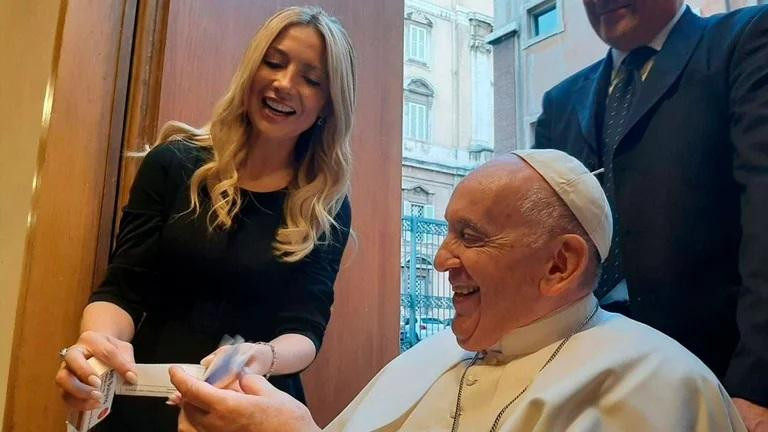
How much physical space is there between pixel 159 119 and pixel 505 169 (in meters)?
1.05

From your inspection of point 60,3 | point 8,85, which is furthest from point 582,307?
point 8,85

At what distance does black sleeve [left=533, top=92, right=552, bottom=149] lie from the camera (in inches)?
64.7

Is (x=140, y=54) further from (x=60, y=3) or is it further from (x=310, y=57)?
(x=310, y=57)

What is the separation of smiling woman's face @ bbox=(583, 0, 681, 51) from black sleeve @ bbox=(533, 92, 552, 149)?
0.26 meters

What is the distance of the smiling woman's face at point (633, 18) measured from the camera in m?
1.40

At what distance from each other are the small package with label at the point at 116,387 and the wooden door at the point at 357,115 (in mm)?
845

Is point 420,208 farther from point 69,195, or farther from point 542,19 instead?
point 69,195

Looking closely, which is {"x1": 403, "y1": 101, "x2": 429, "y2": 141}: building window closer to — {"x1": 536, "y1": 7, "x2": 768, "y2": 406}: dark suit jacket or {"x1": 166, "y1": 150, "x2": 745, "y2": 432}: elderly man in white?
{"x1": 536, "y1": 7, "x2": 768, "y2": 406}: dark suit jacket

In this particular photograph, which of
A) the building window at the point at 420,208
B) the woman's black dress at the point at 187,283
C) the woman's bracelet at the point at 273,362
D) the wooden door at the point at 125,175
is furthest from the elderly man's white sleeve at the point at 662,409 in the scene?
the building window at the point at 420,208

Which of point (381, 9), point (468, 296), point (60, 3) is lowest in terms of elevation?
point (468, 296)

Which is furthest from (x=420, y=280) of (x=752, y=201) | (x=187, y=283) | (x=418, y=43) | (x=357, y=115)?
(x=418, y=43)

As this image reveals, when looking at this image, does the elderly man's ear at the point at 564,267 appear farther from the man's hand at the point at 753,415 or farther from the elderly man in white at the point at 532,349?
the man's hand at the point at 753,415

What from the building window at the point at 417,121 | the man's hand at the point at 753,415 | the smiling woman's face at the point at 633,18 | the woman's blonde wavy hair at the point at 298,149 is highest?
the building window at the point at 417,121

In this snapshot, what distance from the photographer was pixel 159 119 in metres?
1.86
